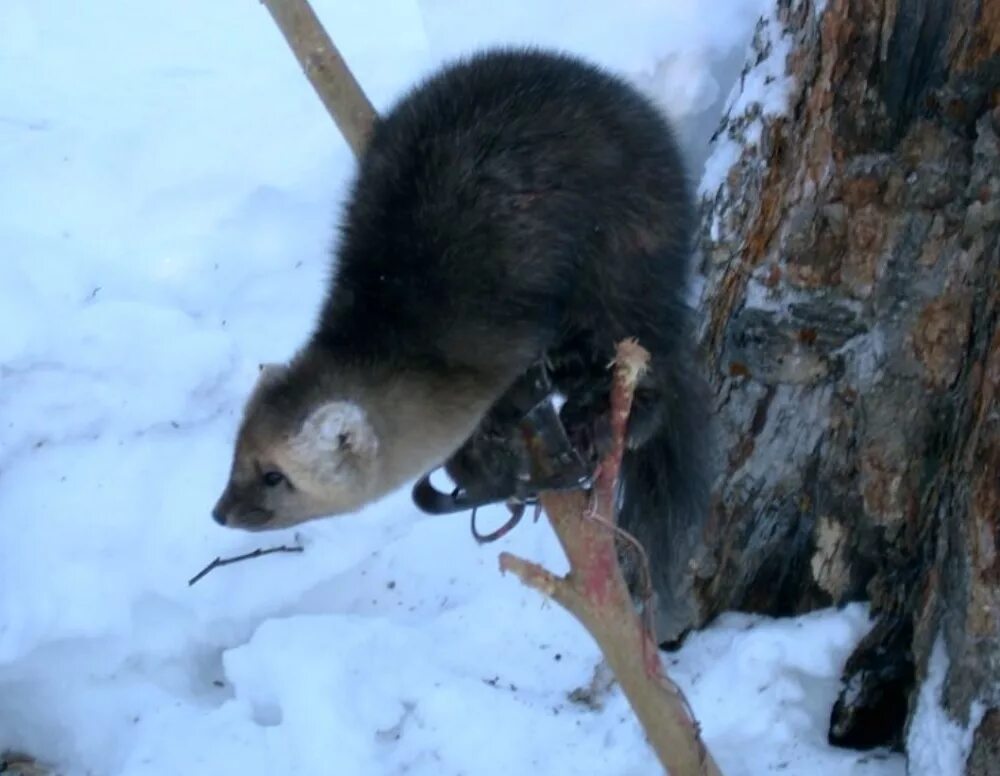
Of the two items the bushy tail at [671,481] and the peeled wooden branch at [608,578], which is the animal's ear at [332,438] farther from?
the bushy tail at [671,481]

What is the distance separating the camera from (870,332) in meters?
2.27

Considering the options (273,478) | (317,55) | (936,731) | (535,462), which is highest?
(317,55)

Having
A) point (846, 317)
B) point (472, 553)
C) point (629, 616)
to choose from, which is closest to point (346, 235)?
point (629, 616)

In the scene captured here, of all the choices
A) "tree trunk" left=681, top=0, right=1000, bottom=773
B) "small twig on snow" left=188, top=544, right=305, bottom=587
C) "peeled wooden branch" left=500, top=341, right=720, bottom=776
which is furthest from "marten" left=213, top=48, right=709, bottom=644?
"small twig on snow" left=188, top=544, right=305, bottom=587

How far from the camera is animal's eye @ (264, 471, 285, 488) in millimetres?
1990

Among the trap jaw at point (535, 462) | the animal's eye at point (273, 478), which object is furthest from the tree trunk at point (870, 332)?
the animal's eye at point (273, 478)

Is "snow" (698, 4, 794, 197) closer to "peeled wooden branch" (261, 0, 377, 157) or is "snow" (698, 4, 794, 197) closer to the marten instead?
the marten

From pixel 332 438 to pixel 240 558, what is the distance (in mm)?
965

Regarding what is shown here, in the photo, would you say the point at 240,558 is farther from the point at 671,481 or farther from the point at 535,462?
the point at 535,462

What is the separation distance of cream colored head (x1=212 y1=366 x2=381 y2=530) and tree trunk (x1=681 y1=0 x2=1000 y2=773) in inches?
30.3

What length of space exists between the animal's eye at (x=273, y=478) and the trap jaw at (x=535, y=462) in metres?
0.21

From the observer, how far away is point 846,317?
2.27 metres

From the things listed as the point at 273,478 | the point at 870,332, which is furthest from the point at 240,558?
the point at 870,332

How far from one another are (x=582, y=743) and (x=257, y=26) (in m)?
2.09
